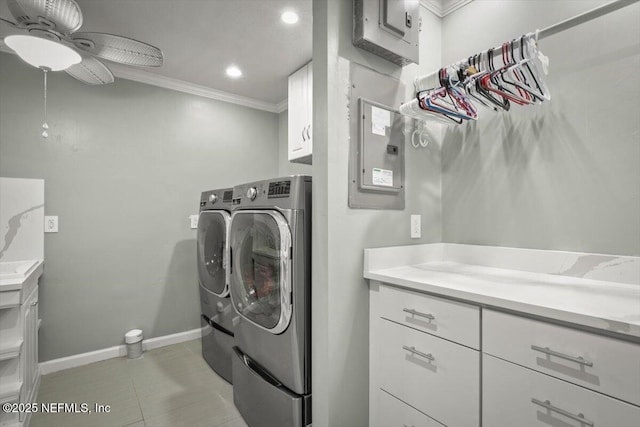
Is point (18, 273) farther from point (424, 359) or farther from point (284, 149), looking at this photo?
point (284, 149)

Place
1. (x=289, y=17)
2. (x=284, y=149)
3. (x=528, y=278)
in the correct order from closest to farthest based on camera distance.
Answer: (x=528, y=278), (x=289, y=17), (x=284, y=149)

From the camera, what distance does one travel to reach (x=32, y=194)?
7.48 ft

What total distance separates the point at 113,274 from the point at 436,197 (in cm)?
275

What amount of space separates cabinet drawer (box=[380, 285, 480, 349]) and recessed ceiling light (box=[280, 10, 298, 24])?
71.8 inches

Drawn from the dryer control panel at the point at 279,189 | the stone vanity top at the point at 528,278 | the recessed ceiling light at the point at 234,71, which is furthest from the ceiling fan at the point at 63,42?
the stone vanity top at the point at 528,278

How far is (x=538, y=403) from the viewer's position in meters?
0.87

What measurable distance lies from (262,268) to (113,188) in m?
1.88

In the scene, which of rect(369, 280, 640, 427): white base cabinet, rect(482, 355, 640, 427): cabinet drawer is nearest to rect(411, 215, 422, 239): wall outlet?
rect(369, 280, 640, 427): white base cabinet

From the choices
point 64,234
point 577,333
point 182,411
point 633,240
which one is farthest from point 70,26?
point 633,240

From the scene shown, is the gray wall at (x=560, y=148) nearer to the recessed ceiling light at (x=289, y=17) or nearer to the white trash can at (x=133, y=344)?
the recessed ceiling light at (x=289, y=17)

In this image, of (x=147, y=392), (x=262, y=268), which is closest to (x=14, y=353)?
(x=147, y=392)

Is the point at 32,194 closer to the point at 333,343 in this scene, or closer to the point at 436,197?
the point at 333,343

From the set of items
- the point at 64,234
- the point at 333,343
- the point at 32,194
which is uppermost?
the point at 32,194

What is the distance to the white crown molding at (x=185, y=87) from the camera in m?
2.64
